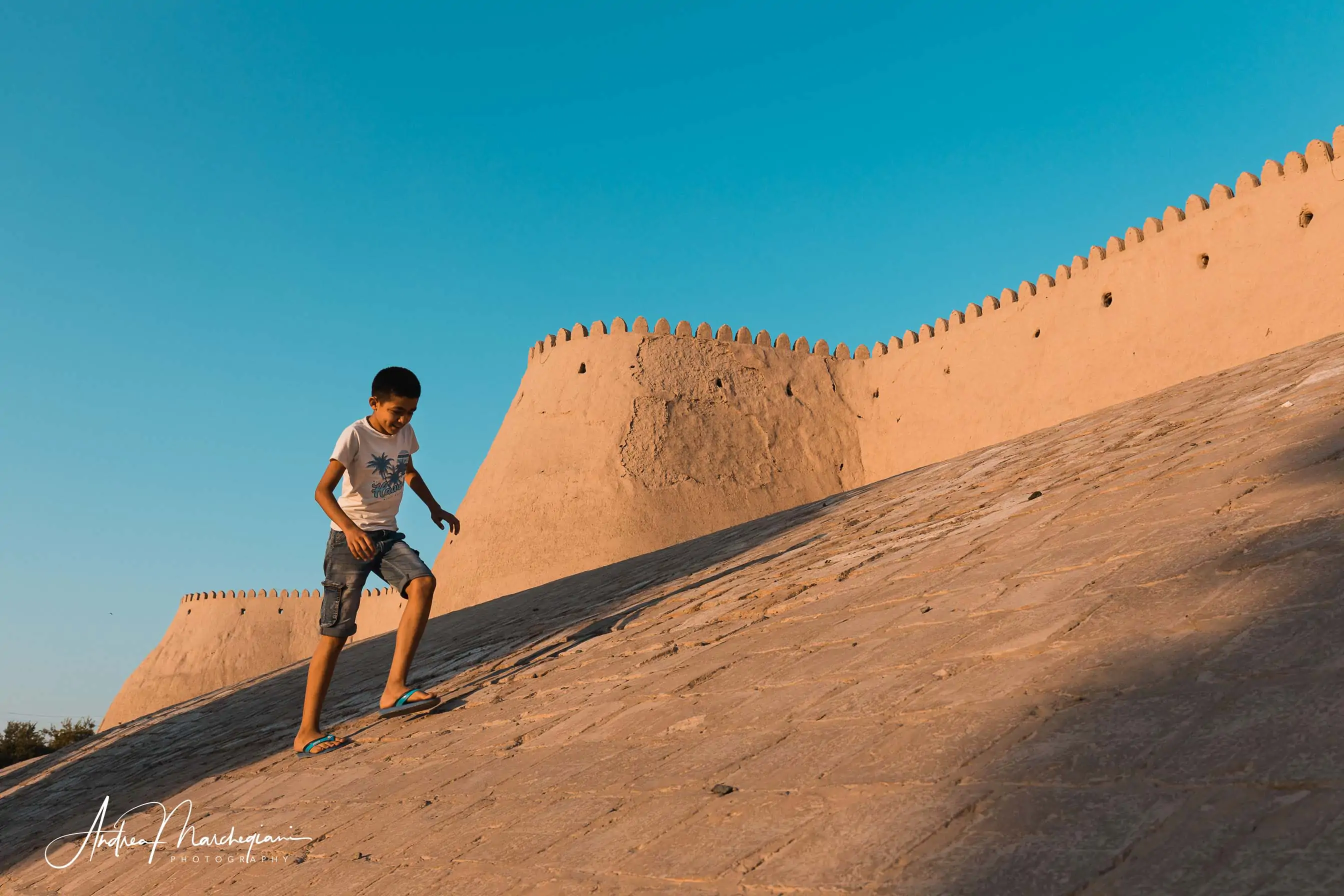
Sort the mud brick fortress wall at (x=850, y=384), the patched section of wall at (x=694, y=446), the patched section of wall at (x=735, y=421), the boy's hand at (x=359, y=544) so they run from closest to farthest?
the boy's hand at (x=359, y=544) → the mud brick fortress wall at (x=850, y=384) → the patched section of wall at (x=694, y=446) → the patched section of wall at (x=735, y=421)

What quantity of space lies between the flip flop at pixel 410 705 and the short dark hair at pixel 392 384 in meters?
1.20

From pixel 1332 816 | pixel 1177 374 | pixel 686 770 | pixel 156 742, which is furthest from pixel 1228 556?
pixel 1177 374

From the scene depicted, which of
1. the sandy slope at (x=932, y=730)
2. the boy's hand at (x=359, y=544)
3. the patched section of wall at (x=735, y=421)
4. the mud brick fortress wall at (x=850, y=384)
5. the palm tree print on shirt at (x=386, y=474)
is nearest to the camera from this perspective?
the sandy slope at (x=932, y=730)

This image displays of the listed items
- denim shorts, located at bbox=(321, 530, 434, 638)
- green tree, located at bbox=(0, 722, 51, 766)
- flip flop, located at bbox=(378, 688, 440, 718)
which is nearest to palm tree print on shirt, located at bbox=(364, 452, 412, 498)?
denim shorts, located at bbox=(321, 530, 434, 638)

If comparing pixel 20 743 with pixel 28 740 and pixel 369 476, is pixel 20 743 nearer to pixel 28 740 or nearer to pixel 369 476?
pixel 28 740

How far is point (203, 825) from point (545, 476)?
49.3ft

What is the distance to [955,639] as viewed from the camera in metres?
2.27

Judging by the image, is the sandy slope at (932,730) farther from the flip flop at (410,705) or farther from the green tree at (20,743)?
the green tree at (20,743)

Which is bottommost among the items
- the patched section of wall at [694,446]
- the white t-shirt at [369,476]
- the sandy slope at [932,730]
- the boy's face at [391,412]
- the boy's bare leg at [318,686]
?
the sandy slope at [932,730]

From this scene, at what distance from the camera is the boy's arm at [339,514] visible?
3732 millimetres

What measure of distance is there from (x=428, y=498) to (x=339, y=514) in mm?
563

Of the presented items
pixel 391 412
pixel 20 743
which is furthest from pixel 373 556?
pixel 20 743

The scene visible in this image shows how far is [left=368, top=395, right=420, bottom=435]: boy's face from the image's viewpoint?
3.97 m

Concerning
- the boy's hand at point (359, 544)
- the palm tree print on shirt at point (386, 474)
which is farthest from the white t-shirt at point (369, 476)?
the boy's hand at point (359, 544)
